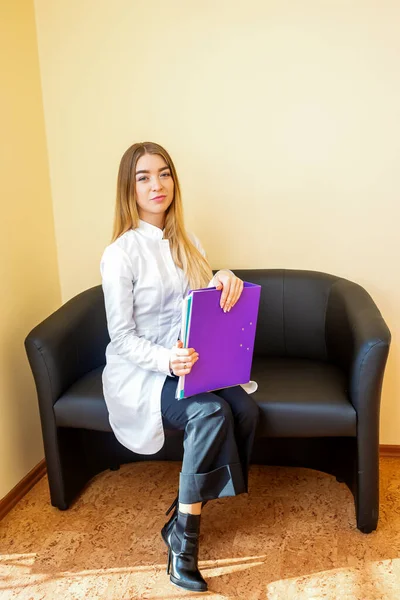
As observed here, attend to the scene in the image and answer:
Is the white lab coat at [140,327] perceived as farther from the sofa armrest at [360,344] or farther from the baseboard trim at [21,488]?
the baseboard trim at [21,488]

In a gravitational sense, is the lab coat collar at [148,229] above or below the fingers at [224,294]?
above

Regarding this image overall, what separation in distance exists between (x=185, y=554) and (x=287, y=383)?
2.15 ft

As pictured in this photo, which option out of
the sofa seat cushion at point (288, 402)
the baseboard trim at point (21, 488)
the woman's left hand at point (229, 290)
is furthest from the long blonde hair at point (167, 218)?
the baseboard trim at point (21, 488)

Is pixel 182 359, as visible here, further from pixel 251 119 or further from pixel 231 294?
pixel 251 119

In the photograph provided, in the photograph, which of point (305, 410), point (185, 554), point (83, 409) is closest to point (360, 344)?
Result: point (305, 410)

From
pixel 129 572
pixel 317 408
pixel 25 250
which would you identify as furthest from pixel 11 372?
pixel 317 408

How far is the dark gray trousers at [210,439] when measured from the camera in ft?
5.80

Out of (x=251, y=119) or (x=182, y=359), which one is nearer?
(x=182, y=359)

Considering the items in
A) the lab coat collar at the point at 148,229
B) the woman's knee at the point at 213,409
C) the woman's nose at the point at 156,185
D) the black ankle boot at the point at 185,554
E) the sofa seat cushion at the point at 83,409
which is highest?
the woman's nose at the point at 156,185

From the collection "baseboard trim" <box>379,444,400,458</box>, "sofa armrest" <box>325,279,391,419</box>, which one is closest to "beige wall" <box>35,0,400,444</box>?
"baseboard trim" <box>379,444,400,458</box>

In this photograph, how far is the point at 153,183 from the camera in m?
1.96

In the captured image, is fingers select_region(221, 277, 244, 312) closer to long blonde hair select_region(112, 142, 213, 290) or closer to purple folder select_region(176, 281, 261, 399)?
purple folder select_region(176, 281, 261, 399)

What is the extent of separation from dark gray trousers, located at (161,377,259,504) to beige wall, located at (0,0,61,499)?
0.73 metres

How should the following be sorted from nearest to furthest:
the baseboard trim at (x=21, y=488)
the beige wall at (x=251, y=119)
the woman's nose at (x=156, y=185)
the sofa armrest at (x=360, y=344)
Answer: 1. the sofa armrest at (x=360, y=344)
2. the woman's nose at (x=156, y=185)
3. the baseboard trim at (x=21, y=488)
4. the beige wall at (x=251, y=119)
